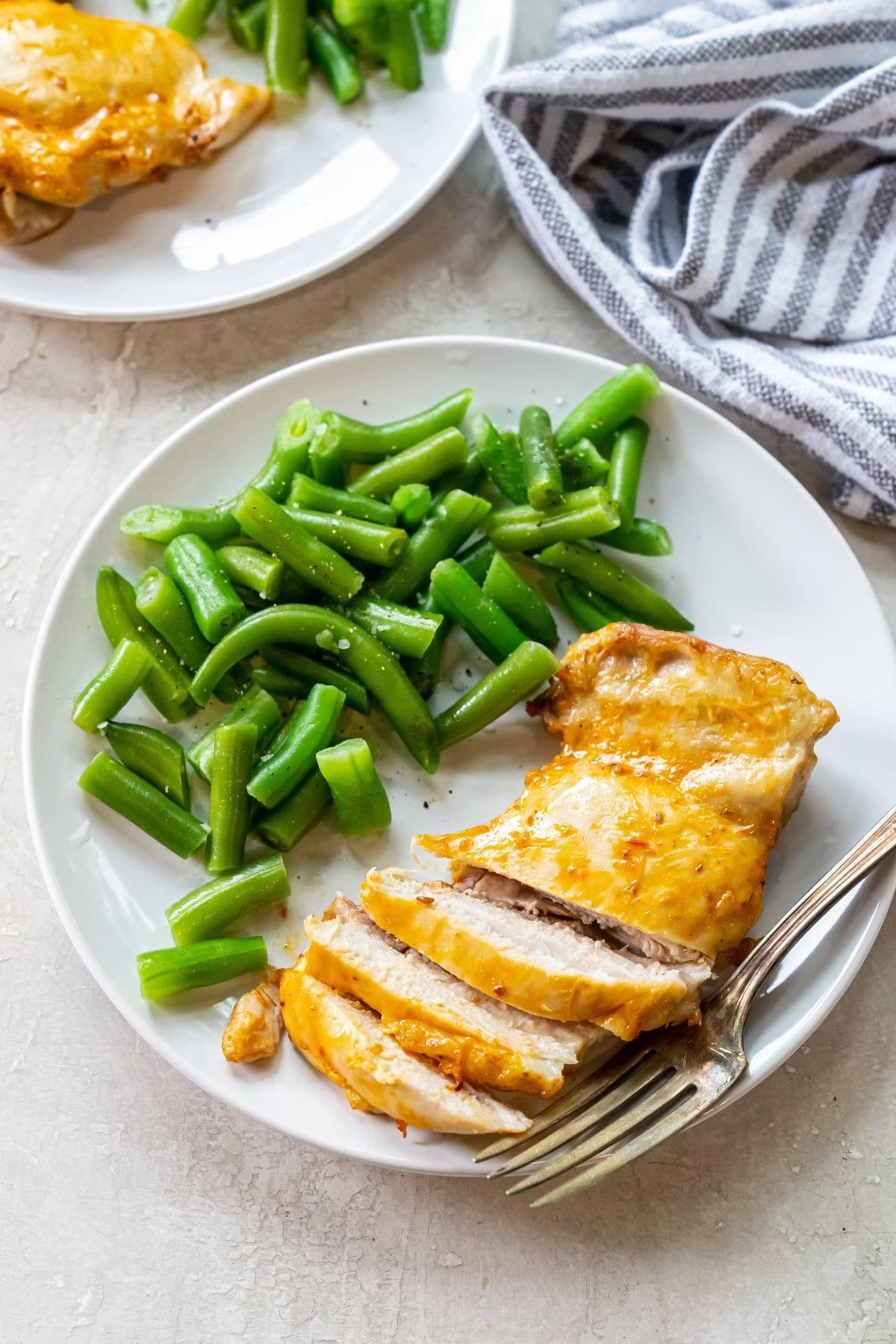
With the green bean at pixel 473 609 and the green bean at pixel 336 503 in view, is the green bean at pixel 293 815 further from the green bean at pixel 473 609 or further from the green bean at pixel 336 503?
the green bean at pixel 336 503

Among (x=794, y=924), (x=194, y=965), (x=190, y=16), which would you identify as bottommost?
(x=794, y=924)

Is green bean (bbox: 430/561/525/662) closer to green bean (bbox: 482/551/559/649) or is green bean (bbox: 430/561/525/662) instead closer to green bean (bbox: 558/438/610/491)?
green bean (bbox: 482/551/559/649)

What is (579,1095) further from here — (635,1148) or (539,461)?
(539,461)

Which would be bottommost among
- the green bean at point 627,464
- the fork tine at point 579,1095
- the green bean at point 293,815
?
the fork tine at point 579,1095

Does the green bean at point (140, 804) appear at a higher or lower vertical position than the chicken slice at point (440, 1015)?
higher

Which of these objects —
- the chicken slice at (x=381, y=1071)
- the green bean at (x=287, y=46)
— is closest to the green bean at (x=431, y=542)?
the chicken slice at (x=381, y=1071)

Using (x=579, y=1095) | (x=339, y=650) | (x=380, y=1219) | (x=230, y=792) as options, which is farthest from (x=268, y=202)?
(x=380, y=1219)

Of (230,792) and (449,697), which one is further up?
(230,792)
